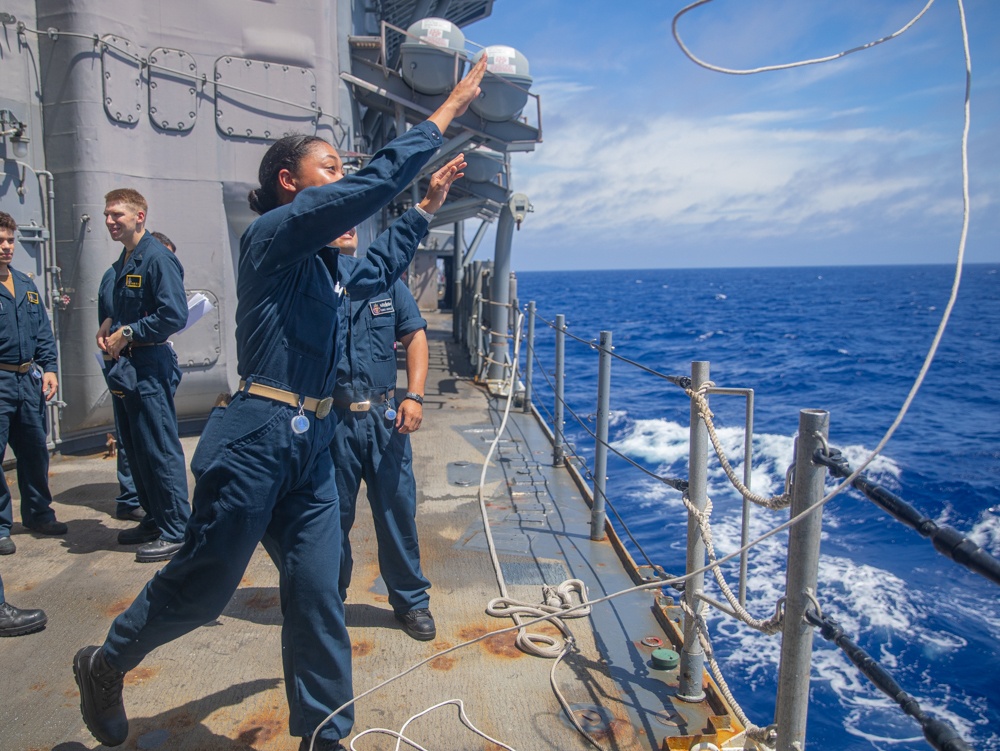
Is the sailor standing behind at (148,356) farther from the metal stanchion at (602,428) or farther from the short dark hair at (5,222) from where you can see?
the metal stanchion at (602,428)

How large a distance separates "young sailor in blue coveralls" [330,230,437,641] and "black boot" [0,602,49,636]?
120cm

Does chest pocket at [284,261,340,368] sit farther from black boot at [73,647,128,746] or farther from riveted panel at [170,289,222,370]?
riveted panel at [170,289,222,370]

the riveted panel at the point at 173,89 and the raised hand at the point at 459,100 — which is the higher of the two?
the riveted panel at the point at 173,89

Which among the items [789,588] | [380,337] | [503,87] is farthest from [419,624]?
[503,87]

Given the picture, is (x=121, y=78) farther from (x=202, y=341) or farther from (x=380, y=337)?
(x=380, y=337)

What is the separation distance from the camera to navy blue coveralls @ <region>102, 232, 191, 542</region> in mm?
3637

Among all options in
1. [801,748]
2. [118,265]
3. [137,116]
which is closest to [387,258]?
[801,748]

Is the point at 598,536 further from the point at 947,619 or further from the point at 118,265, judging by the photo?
the point at 947,619

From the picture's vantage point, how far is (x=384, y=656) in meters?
2.88

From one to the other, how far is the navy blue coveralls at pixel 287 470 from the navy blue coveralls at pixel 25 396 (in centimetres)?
199

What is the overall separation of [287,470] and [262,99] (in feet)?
16.0

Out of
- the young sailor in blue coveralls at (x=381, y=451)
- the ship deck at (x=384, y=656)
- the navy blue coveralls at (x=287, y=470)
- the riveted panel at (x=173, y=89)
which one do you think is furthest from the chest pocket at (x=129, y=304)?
the riveted panel at (x=173, y=89)

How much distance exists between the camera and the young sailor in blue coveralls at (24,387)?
12.1ft

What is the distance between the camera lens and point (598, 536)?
414cm
